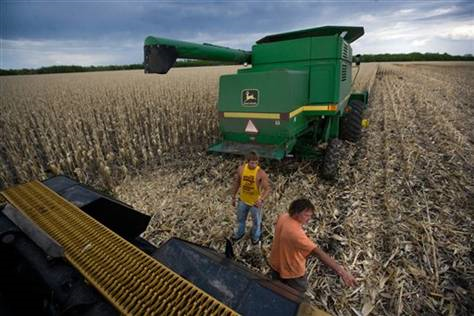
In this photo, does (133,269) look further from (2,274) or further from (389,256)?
(389,256)

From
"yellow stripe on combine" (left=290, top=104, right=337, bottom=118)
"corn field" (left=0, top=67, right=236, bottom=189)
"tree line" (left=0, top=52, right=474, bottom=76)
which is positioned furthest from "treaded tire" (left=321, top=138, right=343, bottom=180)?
"tree line" (left=0, top=52, right=474, bottom=76)

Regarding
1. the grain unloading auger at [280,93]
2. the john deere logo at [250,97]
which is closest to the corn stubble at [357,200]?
the grain unloading auger at [280,93]

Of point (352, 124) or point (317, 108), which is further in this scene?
point (352, 124)

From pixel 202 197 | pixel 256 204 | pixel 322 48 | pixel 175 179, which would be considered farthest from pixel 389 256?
pixel 175 179

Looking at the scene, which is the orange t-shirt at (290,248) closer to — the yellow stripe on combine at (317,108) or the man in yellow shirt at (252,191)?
the man in yellow shirt at (252,191)

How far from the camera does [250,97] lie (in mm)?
3850

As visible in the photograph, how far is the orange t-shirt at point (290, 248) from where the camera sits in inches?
73.6

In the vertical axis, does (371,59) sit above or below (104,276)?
above

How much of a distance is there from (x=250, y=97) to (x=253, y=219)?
1.89 meters

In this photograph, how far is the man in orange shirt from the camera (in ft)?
6.11

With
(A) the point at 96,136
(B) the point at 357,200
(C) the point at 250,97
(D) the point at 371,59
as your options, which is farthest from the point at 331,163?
(D) the point at 371,59

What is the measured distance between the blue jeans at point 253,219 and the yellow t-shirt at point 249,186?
86mm

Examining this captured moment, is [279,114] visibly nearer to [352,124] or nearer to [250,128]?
[250,128]

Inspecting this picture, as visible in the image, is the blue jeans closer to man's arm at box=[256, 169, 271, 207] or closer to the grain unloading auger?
man's arm at box=[256, 169, 271, 207]
